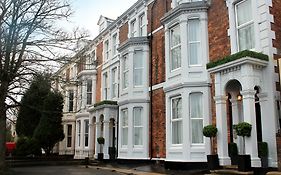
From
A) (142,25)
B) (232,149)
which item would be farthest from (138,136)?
(232,149)

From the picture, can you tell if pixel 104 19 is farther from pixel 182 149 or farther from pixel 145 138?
pixel 182 149

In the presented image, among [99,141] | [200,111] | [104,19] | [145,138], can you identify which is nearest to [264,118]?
[200,111]

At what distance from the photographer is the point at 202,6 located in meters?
15.5

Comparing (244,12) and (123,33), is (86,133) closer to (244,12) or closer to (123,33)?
(123,33)

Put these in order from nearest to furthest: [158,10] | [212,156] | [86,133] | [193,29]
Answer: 1. [212,156]
2. [193,29]
3. [158,10]
4. [86,133]

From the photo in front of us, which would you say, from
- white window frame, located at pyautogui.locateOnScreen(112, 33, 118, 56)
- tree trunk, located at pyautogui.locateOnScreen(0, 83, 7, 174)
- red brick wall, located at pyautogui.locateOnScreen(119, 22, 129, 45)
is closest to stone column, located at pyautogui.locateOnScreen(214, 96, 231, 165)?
tree trunk, located at pyautogui.locateOnScreen(0, 83, 7, 174)

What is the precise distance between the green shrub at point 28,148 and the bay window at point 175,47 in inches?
684

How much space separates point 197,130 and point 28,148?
19.2 metres

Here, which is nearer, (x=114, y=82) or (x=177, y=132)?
(x=177, y=132)

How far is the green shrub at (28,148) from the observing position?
29.1 meters

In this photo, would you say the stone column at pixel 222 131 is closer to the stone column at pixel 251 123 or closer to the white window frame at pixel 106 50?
the stone column at pixel 251 123

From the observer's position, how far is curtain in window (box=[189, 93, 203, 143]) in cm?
1491

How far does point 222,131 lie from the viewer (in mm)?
12906

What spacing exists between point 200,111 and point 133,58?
284 inches
